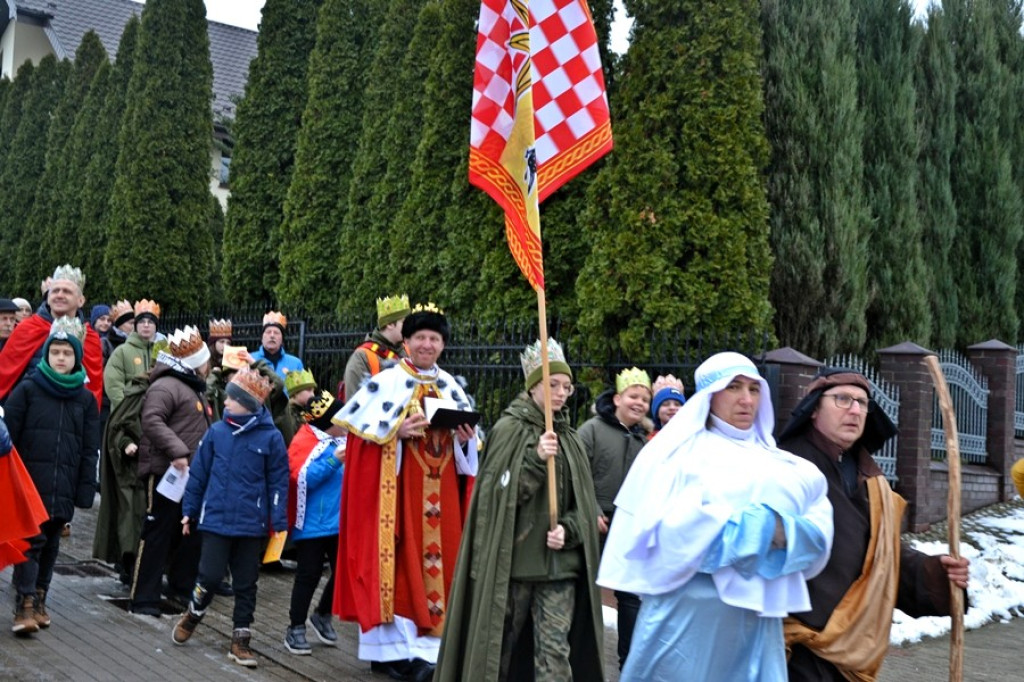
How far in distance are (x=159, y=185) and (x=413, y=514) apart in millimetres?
14930

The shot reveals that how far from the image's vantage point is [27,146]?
93.1 ft

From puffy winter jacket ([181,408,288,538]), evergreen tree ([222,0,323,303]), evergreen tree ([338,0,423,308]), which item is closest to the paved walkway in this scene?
puffy winter jacket ([181,408,288,538])

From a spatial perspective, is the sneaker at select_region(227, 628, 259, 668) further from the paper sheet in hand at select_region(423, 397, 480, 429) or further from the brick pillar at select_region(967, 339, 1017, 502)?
the brick pillar at select_region(967, 339, 1017, 502)

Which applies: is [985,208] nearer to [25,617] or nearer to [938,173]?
[938,173]

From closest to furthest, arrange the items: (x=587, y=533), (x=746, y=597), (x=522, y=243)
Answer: (x=746, y=597), (x=587, y=533), (x=522, y=243)

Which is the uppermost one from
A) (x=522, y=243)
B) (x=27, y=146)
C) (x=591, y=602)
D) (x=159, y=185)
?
(x=27, y=146)

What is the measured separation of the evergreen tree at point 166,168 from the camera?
66.4 ft

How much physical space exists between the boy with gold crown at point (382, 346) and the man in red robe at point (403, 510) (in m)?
0.80

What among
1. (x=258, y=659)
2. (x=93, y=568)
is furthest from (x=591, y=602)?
(x=93, y=568)

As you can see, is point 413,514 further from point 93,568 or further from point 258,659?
point 93,568

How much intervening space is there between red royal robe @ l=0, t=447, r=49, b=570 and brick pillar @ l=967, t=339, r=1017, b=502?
10722 mm

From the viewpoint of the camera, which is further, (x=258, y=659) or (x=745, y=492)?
(x=258, y=659)

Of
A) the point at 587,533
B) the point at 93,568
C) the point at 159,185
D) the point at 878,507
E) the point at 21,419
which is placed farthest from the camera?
the point at 159,185

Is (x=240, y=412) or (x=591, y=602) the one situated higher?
(x=240, y=412)
